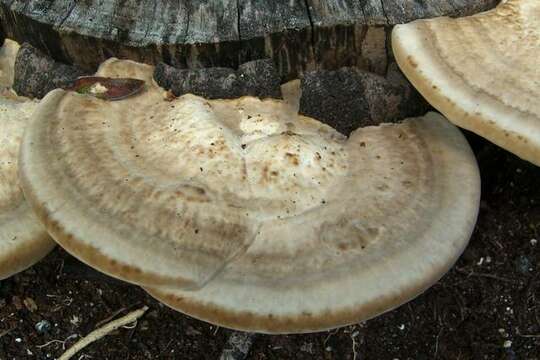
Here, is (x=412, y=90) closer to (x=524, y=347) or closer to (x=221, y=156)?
(x=221, y=156)

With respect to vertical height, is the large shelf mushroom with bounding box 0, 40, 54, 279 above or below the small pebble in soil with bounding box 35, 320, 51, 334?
above

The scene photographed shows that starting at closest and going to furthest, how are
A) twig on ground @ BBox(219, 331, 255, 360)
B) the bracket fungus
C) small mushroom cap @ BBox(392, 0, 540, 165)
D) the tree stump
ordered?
1. the bracket fungus
2. small mushroom cap @ BBox(392, 0, 540, 165)
3. the tree stump
4. twig on ground @ BBox(219, 331, 255, 360)

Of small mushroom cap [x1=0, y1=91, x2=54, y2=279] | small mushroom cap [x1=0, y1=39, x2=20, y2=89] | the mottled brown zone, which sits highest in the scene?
small mushroom cap [x1=0, y1=39, x2=20, y2=89]

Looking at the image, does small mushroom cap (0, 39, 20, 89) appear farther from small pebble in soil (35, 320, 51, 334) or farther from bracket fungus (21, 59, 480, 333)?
small pebble in soil (35, 320, 51, 334)

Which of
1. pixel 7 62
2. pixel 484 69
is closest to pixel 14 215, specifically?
pixel 7 62

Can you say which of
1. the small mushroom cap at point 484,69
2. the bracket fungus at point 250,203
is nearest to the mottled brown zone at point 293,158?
the bracket fungus at point 250,203

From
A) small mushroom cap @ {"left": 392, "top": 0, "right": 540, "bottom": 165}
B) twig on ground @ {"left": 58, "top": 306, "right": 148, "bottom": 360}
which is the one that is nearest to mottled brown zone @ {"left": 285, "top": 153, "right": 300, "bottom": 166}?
small mushroom cap @ {"left": 392, "top": 0, "right": 540, "bottom": 165}

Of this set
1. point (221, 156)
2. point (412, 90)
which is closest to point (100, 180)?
point (221, 156)

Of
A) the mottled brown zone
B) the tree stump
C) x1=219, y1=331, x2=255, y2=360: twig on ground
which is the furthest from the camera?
x1=219, y1=331, x2=255, y2=360: twig on ground
